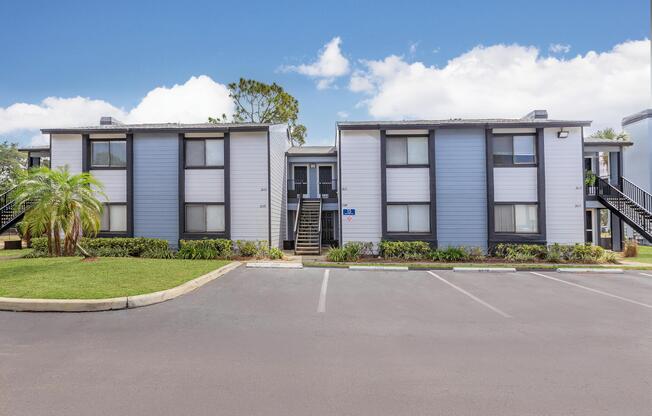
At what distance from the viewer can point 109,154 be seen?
17.9 metres

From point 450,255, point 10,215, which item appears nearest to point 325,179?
Result: point 450,255

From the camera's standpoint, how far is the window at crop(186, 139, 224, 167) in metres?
17.6

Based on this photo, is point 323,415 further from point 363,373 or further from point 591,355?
point 591,355

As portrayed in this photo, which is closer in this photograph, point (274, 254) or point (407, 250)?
point (274, 254)

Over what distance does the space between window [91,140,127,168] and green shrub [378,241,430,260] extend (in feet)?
46.1

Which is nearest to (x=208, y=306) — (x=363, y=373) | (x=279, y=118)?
(x=363, y=373)

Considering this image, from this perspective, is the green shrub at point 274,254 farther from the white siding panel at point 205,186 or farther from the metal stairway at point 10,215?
the metal stairway at point 10,215

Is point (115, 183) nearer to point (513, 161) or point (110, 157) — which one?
point (110, 157)

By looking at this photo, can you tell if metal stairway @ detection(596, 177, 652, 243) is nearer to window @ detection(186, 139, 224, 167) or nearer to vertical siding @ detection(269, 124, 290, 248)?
vertical siding @ detection(269, 124, 290, 248)

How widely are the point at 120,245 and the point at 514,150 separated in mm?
19657

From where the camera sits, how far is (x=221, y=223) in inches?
687

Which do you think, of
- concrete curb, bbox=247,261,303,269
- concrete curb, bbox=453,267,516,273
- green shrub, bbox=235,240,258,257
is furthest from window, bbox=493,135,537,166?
green shrub, bbox=235,240,258,257

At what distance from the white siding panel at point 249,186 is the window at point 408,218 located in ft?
20.5

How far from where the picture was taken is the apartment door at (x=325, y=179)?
75.6 feet
